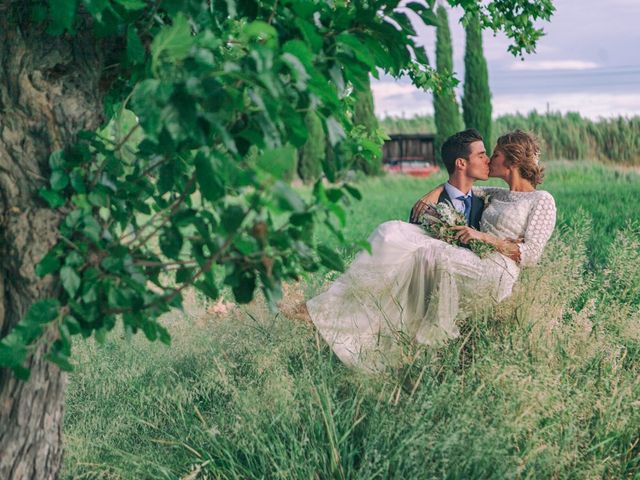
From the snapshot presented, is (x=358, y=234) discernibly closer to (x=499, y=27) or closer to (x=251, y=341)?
(x=499, y=27)

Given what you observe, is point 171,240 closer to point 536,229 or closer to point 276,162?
point 276,162

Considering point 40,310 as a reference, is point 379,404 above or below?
below

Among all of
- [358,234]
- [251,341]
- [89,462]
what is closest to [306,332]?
[251,341]

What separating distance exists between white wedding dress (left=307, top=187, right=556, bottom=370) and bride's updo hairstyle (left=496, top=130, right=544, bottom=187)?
17 cm

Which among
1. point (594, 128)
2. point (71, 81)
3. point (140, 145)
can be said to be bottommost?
point (594, 128)

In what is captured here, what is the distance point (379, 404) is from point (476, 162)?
7.26 feet

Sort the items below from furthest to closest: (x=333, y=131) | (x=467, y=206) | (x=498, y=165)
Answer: (x=467, y=206) → (x=498, y=165) → (x=333, y=131)

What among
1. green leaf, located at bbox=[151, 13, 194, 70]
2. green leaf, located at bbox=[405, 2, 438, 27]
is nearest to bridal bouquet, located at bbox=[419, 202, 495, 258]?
green leaf, located at bbox=[405, 2, 438, 27]

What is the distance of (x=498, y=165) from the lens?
203 inches

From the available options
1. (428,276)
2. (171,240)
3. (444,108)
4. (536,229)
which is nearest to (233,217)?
(171,240)

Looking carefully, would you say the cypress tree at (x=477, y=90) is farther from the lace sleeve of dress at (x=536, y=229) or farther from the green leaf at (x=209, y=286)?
the green leaf at (x=209, y=286)

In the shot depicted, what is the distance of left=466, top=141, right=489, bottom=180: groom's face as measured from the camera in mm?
5160

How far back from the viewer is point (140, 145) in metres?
2.29

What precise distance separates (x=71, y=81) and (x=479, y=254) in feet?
9.04
